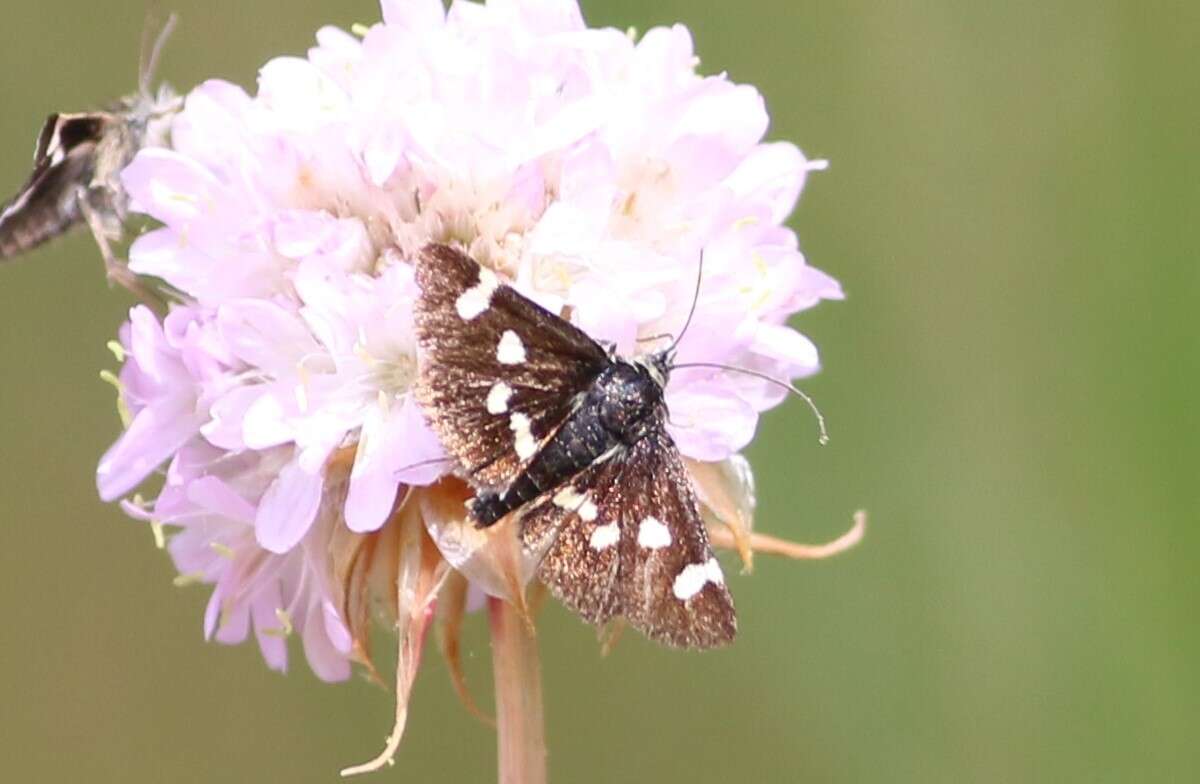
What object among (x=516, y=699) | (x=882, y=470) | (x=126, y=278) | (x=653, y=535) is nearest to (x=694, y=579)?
(x=653, y=535)

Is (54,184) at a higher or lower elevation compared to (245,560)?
higher

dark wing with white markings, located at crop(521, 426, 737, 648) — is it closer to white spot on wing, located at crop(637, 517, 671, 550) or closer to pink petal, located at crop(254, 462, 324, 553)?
white spot on wing, located at crop(637, 517, 671, 550)

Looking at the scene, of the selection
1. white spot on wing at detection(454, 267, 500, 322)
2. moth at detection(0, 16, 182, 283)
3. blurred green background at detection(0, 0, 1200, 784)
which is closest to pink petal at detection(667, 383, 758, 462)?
white spot on wing at detection(454, 267, 500, 322)

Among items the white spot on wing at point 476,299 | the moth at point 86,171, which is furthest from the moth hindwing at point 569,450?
the moth at point 86,171

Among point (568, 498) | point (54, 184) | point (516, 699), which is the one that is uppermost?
point (54, 184)

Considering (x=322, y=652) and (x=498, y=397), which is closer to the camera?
(x=498, y=397)

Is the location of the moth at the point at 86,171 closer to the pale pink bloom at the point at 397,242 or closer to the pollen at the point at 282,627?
the pale pink bloom at the point at 397,242

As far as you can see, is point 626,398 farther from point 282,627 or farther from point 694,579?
point 282,627
